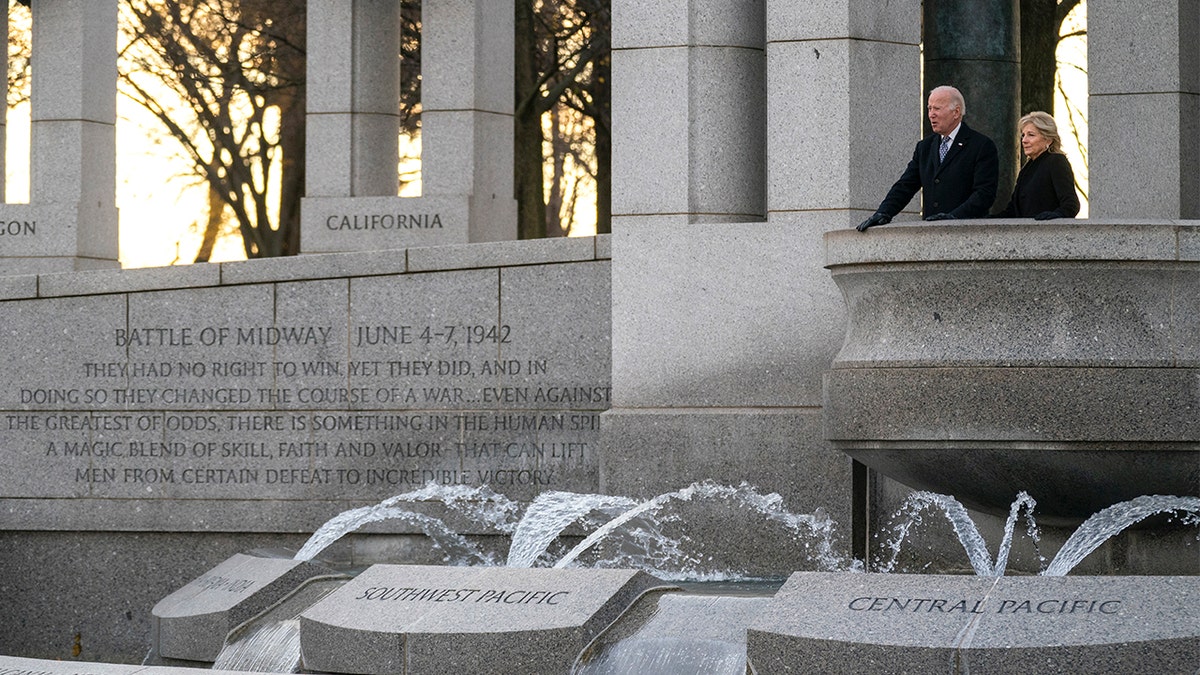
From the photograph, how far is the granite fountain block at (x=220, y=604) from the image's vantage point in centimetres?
991

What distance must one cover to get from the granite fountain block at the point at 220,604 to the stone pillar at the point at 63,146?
11010 mm

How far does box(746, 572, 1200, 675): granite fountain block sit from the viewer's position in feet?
21.2

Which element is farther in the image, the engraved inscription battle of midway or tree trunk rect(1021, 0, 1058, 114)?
tree trunk rect(1021, 0, 1058, 114)

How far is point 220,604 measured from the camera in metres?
10.1

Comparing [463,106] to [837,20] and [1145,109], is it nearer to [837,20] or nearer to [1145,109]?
[1145,109]

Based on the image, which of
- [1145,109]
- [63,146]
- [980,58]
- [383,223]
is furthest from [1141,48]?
[63,146]

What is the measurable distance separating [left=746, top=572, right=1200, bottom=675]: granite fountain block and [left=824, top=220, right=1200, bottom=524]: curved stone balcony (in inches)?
62.4

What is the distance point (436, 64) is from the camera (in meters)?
22.5

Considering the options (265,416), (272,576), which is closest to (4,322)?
(265,416)

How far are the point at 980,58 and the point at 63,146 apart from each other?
1063cm

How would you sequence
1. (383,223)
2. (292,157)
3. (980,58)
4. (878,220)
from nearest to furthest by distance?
1. (878,220)
2. (980,58)
3. (383,223)
4. (292,157)

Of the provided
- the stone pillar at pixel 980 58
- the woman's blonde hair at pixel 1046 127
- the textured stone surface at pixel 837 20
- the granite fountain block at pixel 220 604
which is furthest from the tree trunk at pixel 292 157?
the woman's blonde hair at pixel 1046 127

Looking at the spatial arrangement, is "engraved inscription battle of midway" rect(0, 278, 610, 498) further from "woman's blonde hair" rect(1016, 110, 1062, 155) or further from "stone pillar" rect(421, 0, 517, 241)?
"stone pillar" rect(421, 0, 517, 241)

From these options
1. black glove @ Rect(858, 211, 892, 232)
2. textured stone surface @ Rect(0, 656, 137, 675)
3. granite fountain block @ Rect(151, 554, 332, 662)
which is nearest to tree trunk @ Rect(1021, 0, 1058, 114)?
black glove @ Rect(858, 211, 892, 232)
